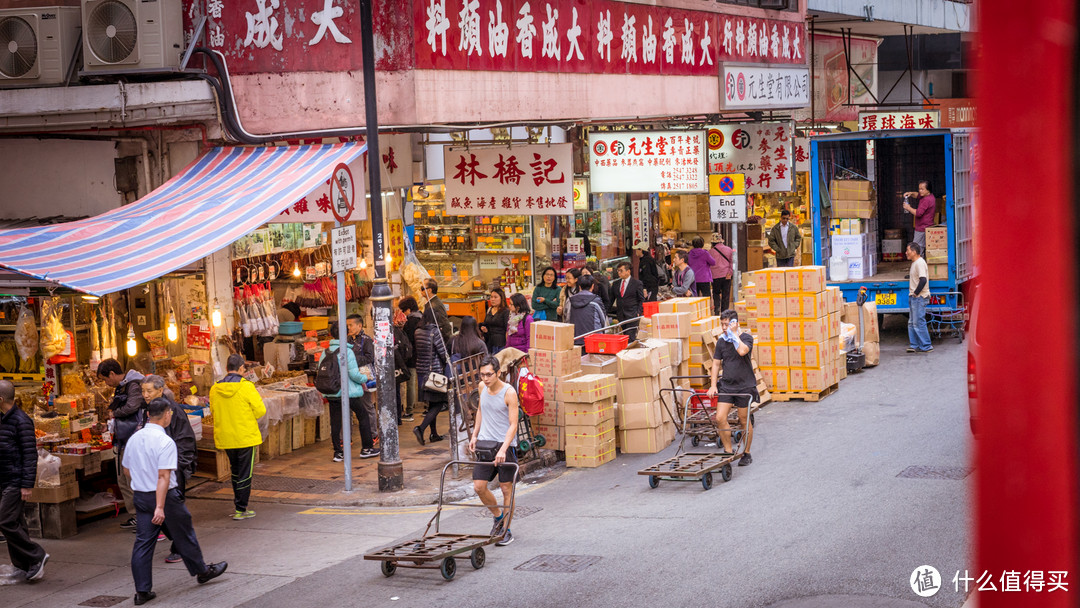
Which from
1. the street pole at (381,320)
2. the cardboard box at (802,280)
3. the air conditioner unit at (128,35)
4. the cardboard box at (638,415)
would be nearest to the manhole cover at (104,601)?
the street pole at (381,320)

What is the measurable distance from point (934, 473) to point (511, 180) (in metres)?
7.21

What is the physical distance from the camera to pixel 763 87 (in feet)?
73.2

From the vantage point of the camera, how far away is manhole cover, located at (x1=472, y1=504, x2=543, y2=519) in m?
12.1

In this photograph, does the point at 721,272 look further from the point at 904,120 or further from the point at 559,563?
the point at 559,563

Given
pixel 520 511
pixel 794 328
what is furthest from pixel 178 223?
pixel 794 328

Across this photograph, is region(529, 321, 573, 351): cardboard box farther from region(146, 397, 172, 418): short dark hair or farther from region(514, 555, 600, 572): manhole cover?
region(146, 397, 172, 418): short dark hair

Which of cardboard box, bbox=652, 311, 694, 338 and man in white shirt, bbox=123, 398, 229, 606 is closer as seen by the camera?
man in white shirt, bbox=123, 398, 229, 606

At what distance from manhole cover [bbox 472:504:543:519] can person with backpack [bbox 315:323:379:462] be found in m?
2.81

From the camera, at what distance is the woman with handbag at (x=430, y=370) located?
1516 centimetres

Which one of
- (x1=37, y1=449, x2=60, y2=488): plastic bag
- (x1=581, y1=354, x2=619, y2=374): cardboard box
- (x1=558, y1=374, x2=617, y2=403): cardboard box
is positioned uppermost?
(x1=581, y1=354, x2=619, y2=374): cardboard box

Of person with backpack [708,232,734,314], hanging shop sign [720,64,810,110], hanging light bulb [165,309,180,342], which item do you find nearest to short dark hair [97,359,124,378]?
hanging light bulb [165,309,180,342]

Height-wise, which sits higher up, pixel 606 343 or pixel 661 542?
pixel 606 343

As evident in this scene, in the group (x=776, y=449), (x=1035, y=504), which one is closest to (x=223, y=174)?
(x=776, y=449)

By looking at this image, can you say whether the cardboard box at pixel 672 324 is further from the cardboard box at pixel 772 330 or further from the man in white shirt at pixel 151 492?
the man in white shirt at pixel 151 492
